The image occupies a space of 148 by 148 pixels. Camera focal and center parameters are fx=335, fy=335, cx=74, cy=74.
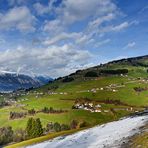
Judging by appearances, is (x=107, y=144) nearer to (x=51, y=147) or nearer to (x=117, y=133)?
(x=117, y=133)

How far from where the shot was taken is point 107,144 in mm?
48875

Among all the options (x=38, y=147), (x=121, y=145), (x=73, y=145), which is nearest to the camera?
(x=121, y=145)

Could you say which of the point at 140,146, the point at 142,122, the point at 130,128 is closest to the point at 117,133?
the point at 130,128

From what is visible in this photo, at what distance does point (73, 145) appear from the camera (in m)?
56.1

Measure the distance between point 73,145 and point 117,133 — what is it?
7.75m

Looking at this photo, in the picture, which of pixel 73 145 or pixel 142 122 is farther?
pixel 142 122

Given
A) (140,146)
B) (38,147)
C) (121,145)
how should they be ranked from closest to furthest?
(140,146) → (121,145) → (38,147)

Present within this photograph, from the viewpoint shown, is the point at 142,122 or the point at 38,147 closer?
the point at 142,122

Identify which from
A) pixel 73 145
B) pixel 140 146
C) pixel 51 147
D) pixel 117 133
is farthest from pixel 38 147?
pixel 140 146

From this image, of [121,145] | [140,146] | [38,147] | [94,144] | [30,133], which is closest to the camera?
[140,146]

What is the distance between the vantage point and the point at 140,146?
41.8 meters

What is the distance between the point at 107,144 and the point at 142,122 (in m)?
14.9

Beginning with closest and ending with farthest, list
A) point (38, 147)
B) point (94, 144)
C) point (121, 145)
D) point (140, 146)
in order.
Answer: point (140, 146) < point (121, 145) < point (94, 144) < point (38, 147)

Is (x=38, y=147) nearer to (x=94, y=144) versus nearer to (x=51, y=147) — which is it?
(x=51, y=147)
